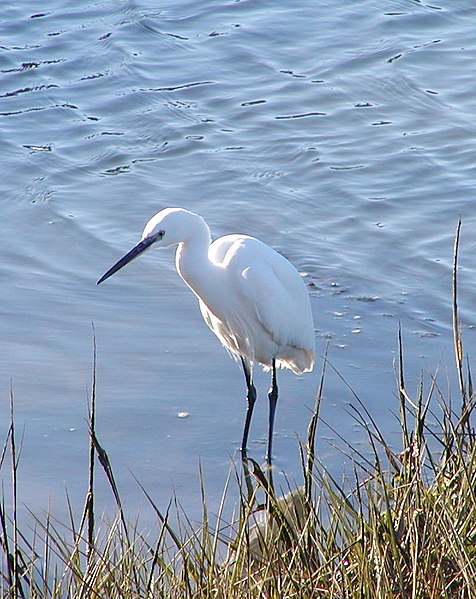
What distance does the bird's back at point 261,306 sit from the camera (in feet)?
16.5

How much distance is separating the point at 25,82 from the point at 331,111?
7.97ft

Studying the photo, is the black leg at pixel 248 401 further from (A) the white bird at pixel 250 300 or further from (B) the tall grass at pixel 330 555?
(B) the tall grass at pixel 330 555

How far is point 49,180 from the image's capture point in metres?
7.53

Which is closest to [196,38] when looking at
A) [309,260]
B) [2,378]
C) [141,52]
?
[141,52]

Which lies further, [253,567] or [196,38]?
[196,38]

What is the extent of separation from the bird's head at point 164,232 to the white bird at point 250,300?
0.11m

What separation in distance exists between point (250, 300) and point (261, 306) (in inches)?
2.4

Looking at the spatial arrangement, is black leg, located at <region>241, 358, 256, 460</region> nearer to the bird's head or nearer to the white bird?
the white bird

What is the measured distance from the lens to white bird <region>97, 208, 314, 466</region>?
496 cm

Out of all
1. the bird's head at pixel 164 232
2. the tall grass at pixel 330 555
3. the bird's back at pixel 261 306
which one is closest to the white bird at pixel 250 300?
the bird's back at pixel 261 306

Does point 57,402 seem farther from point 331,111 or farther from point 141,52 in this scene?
point 141,52

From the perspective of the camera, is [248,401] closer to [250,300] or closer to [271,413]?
[271,413]

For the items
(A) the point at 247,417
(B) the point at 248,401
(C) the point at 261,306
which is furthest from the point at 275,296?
(A) the point at 247,417

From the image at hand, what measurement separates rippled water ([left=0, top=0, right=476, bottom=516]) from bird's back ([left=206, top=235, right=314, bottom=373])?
7.7 inches
